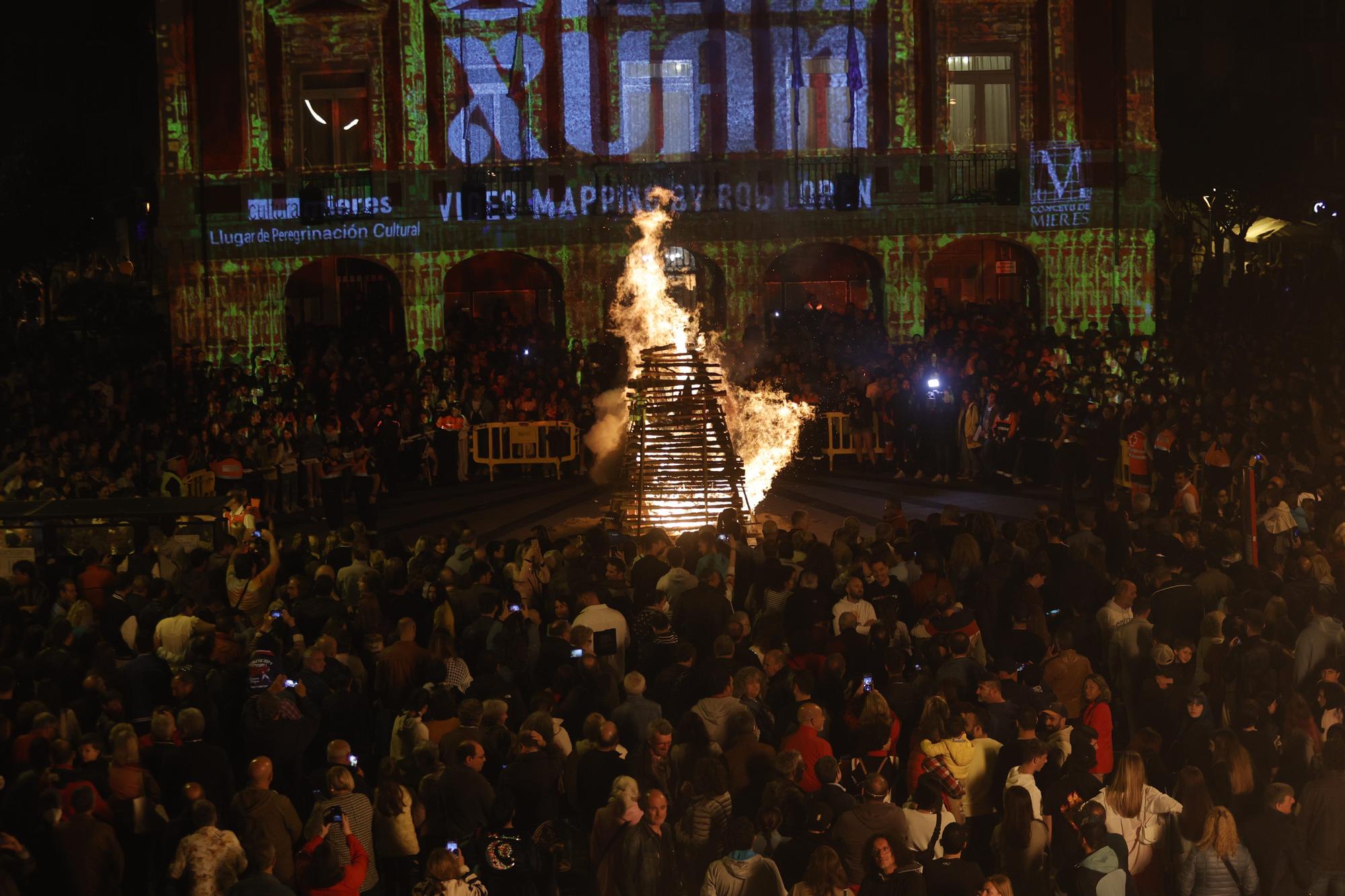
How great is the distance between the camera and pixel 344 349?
29719mm

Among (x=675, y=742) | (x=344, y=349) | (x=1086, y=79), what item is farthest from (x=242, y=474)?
(x=1086, y=79)

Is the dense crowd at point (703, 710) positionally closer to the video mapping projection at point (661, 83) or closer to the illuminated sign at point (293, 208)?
the video mapping projection at point (661, 83)

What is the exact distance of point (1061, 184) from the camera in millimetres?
29906

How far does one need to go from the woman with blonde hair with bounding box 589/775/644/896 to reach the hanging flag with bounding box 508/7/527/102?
23121mm

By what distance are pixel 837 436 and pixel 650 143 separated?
26.1 ft

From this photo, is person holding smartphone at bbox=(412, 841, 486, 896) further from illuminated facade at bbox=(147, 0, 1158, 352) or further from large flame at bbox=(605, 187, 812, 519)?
illuminated facade at bbox=(147, 0, 1158, 352)

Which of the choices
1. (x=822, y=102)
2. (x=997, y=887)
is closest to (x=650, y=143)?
(x=822, y=102)

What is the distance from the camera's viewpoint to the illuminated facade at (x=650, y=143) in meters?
29.9

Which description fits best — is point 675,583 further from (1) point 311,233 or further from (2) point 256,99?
(2) point 256,99

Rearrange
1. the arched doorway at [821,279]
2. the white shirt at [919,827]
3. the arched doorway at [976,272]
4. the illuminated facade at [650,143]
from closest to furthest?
the white shirt at [919,827]
the illuminated facade at [650,143]
the arched doorway at [821,279]
the arched doorway at [976,272]

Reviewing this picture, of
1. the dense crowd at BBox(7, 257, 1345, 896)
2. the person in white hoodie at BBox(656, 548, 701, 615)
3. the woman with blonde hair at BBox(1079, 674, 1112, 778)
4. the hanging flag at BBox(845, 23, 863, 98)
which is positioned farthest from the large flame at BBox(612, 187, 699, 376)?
the woman with blonde hair at BBox(1079, 674, 1112, 778)

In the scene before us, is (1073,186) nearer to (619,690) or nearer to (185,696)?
(619,690)

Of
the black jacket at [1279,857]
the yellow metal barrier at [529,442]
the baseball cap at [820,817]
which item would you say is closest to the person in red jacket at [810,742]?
the baseball cap at [820,817]

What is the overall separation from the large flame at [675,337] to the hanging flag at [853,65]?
3783mm
